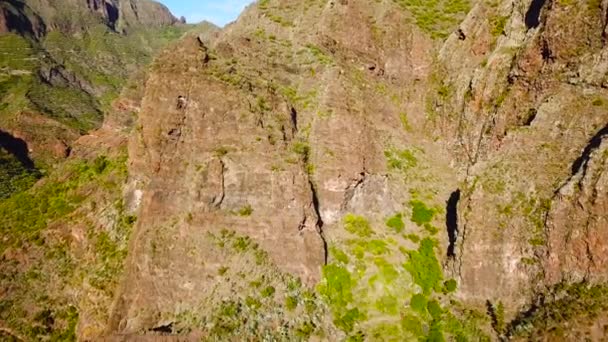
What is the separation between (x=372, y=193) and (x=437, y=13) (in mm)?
34565

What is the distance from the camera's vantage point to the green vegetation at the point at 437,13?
7200 cm

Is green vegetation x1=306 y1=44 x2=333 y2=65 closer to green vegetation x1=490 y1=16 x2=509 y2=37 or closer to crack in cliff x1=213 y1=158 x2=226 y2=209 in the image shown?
green vegetation x1=490 y1=16 x2=509 y2=37

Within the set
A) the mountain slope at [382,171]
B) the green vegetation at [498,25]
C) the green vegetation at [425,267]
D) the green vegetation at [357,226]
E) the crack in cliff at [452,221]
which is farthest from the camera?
the green vegetation at [498,25]

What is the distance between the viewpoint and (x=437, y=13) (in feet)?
249


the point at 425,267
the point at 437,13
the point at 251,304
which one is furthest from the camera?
the point at 437,13

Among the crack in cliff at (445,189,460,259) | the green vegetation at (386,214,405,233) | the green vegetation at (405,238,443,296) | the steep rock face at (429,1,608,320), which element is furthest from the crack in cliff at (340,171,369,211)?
the steep rock face at (429,1,608,320)

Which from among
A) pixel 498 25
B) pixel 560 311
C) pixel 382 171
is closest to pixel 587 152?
pixel 560 311

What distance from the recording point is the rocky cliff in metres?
44.8

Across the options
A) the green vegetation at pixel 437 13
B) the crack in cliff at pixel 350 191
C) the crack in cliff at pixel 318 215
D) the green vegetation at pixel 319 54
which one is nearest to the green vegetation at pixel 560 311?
the crack in cliff at pixel 318 215

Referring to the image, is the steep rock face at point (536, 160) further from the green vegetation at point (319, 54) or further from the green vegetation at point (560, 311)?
the green vegetation at point (319, 54)

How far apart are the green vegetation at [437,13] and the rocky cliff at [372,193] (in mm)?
5068

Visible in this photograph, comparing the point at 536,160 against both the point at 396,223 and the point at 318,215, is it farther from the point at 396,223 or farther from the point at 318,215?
the point at 318,215

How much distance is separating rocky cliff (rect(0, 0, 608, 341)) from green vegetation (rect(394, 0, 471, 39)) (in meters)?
5.07

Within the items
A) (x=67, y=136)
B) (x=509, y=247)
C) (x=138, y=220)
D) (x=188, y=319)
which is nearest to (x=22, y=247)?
(x=138, y=220)
